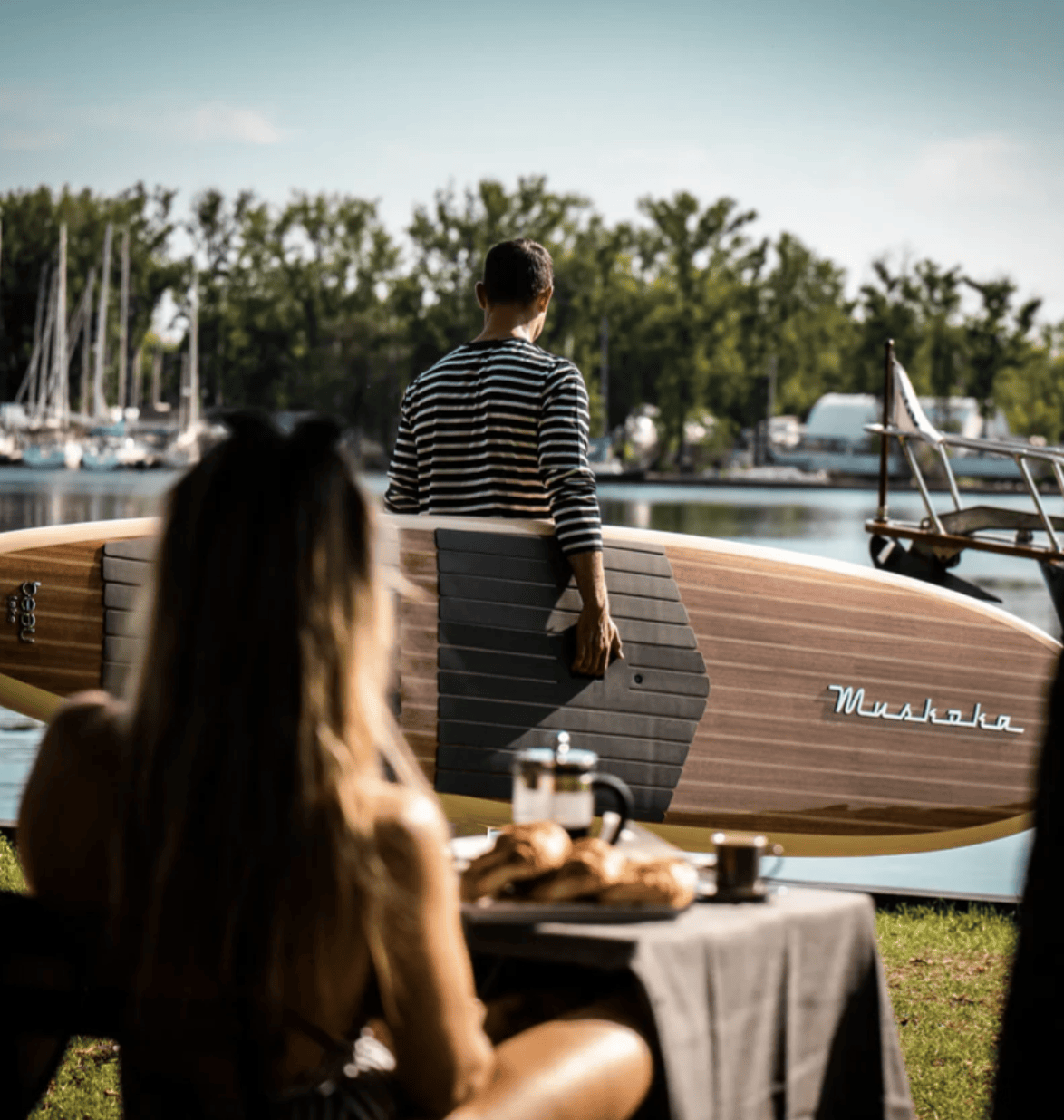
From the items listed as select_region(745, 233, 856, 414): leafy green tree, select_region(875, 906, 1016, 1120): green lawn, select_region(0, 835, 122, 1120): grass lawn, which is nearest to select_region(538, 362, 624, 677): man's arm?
select_region(875, 906, 1016, 1120): green lawn

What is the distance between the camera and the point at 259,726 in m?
1.72

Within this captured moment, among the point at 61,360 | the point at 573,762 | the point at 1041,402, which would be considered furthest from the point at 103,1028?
the point at 1041,402

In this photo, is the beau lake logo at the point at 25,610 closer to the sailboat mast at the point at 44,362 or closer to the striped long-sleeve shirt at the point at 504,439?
the striped long-sleeve shirt at the point at 504,439

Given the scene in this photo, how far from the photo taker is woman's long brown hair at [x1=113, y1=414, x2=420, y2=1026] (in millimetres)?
1711

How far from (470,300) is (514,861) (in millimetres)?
65041

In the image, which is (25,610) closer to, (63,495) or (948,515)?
(948,515)

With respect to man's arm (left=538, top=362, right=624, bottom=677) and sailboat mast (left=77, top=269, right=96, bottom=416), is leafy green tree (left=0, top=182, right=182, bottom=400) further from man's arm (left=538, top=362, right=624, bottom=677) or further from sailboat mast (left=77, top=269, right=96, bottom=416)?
man's arm (left=538, top=362, right=624, bottom=677)

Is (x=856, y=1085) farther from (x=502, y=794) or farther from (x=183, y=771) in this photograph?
(x=502, y=794)

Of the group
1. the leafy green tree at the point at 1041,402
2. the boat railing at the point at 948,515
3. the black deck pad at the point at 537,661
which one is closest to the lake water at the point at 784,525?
the black deck pad at the point at 537,661

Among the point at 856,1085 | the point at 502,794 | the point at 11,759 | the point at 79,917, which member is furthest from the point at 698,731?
the point at 11,759

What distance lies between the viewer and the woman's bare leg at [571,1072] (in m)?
1.92

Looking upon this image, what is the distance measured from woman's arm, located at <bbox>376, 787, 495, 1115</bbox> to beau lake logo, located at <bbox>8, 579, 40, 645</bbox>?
3329 millimetres

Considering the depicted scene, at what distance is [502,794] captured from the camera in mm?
5012

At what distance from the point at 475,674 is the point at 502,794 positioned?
40 centimetres
